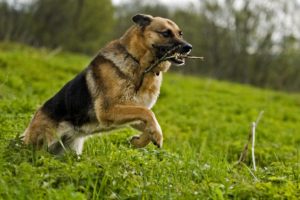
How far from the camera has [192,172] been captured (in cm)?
558

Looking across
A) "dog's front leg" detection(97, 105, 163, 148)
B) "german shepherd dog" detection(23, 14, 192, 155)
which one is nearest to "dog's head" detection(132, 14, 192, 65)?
"german shepherd dog" detection(23, 14, 192, 155)

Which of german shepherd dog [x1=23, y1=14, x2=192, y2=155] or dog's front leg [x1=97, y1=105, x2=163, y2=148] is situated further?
german shepherd dog [x1=23, y1=14, x2=192, y2=155]

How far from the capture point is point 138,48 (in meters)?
6.68

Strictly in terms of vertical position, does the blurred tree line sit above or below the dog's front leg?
below

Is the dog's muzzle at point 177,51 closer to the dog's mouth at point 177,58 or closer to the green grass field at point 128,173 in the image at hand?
the dog's mouth at point 177,58

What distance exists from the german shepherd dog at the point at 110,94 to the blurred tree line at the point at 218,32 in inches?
1315

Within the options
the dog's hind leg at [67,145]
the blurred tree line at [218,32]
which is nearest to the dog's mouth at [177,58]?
the dog's hind leg at [67,145]

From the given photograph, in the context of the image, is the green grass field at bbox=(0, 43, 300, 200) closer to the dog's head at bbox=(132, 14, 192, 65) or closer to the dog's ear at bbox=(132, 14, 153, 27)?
the dog's head at bbox=(132, 14, 192, 65)

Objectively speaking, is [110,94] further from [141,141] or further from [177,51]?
[177,51]

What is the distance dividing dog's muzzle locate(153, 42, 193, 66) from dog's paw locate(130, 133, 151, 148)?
1.00 meters

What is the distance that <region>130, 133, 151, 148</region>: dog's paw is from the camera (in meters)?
6.17

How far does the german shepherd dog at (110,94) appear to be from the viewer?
20.7ft

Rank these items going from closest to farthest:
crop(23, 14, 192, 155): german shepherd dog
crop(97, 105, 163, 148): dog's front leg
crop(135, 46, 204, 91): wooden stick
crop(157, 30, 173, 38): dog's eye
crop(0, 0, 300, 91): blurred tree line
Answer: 1. crop(97, 105, 163, 148): dog's front leg
2. crop(23, 14, 192, 155): german shepherd dog
3. crop(135, 46, 204, 91): wooden stick
4. crop(157, 30, 173, 38): dog's eye
5. crop(0, 0, 300, 91): blurred tree line

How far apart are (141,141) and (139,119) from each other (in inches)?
13.0
